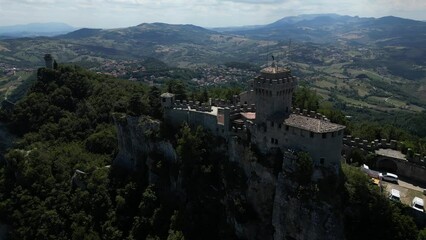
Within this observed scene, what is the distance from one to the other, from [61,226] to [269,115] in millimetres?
40111

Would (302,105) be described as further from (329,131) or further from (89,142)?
(89,142)

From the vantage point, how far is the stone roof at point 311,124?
43281 mm

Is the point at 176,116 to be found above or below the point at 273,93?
below

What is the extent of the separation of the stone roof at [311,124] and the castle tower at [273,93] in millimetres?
1516

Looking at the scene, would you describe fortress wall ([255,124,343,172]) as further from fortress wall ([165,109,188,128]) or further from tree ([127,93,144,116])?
tree ([127,93,144,116])

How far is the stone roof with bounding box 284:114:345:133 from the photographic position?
142ft

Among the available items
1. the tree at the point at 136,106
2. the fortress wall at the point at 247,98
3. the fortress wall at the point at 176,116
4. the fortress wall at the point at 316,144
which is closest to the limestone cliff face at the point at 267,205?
the fortress wall at the point at 176,116

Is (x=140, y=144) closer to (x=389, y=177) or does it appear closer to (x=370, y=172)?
(x=370, y=172)

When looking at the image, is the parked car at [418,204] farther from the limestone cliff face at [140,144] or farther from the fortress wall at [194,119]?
the limestone cliff face at [140,144]

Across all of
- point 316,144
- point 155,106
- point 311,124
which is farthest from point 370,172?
point 155,106

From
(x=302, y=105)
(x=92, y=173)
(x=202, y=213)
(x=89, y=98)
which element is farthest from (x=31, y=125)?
(x=302, y=105)

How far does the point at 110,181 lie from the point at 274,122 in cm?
3369

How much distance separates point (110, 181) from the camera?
6669 cm

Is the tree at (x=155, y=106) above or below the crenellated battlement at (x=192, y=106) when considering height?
below
